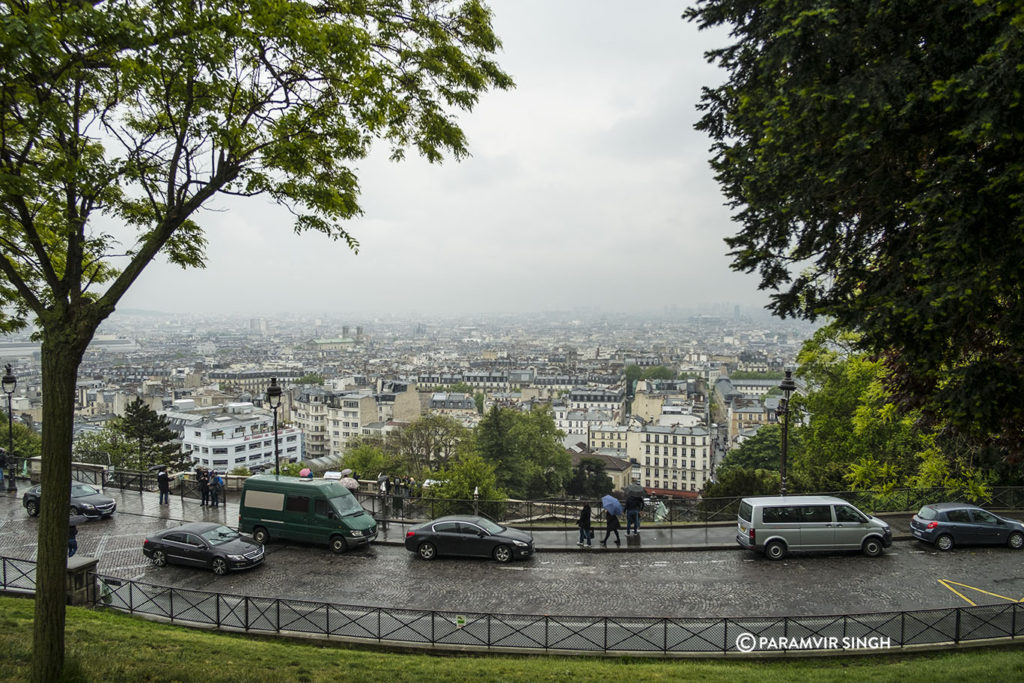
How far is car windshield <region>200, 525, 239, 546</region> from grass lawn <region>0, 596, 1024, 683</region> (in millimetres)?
3537

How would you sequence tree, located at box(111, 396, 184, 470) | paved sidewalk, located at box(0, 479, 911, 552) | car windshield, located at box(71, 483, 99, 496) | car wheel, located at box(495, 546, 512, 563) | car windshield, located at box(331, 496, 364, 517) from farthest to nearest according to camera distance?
tree, located at box(111, 396, 184, 470)
car windshield, located at box(71, 483, 99, 496)
paved sidewalk, located at box(0, 479, 911, 552)
car windshield, located at box(331, 496, 364, 517)
car wheel, located at box(495, 546, 512, 563)

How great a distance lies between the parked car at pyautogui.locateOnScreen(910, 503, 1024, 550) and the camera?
16297mm

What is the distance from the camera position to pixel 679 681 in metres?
9.41

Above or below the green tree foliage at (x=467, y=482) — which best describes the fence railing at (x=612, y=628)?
above

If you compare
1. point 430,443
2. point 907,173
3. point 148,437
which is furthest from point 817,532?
point 148,437

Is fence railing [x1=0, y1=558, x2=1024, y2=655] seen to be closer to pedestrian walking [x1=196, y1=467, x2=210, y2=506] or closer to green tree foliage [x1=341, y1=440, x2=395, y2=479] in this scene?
pedestrian walking [x1=196, y1=467, x2=210, y2=506]

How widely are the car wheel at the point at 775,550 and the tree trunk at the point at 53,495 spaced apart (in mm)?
14712

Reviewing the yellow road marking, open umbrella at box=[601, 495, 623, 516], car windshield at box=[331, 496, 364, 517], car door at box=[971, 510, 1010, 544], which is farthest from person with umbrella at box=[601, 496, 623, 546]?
car door at box=[971, 510, 1010, 544]

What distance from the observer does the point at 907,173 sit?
8.46 m

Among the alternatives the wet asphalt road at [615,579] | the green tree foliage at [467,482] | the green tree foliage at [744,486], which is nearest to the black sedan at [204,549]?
the wet asphalt road at [615,579]

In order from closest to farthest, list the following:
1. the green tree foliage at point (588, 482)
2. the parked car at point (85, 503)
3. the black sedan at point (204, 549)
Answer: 1. the black sedan at point (204, 549)
2. the parked car at point (85, 503)
3. the green tree foliage at point (588, 482)

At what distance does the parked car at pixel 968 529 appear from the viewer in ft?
53.5

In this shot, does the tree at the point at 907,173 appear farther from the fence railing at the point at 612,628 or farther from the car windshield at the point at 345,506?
the car windshield at the point at 345,506

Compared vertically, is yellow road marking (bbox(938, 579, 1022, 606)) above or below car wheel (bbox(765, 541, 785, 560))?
below
